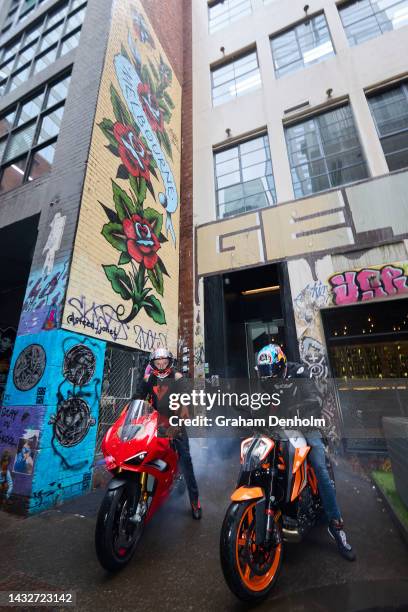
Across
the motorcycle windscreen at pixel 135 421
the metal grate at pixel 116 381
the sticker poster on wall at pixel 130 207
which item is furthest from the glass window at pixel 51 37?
the motorcycle windscreen at pixel 135 421

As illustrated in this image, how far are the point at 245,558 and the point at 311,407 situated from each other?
4.26ft

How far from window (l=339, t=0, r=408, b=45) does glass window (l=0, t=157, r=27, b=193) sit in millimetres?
10786

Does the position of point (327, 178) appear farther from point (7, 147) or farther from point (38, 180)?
point (7, 147)

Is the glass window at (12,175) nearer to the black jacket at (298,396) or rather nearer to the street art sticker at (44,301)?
the street art sticker at (44,301)

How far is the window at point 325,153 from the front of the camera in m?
8.03

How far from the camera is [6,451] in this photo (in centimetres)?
409

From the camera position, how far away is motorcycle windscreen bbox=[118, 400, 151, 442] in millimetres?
2551

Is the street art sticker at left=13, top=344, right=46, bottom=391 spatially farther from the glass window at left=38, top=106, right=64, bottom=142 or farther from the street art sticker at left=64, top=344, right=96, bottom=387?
the glass window at left=38, top=106, right=64, bottom=142

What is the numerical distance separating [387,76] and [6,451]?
12469 mm

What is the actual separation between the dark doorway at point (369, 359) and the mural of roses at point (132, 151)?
580 cm

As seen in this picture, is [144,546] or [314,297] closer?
[144,546]

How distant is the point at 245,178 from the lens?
30.9ft

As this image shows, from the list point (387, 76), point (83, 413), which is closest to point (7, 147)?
point (83, 413)

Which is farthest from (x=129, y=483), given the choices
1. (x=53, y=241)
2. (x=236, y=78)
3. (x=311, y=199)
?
(x=236, y=78)
